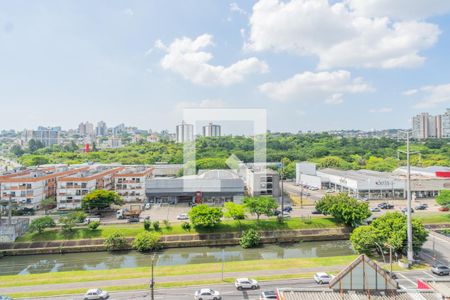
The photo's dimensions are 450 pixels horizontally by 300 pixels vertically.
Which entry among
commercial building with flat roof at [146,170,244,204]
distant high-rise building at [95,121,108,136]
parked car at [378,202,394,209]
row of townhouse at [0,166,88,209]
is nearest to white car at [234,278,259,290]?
commercial building with flat roof at [146,170,244,204]

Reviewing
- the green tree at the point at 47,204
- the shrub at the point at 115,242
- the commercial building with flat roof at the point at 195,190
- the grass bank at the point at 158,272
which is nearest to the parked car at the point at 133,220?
the shrub at the point at 115,242

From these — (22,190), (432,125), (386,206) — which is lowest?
(386,206)

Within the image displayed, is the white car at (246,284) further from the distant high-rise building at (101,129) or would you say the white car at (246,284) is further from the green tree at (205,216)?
the distant high-rise building at (101,129)

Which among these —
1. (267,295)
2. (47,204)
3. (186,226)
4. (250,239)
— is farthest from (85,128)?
(267,295)

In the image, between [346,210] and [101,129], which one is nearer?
[346,210]

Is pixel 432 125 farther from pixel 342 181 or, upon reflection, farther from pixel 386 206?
pixel 386 206
